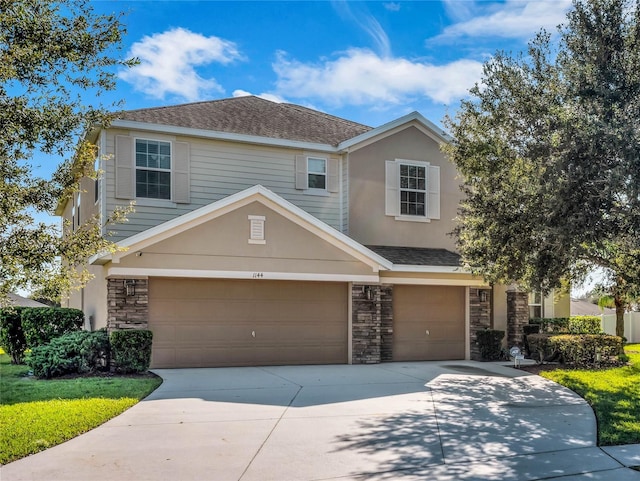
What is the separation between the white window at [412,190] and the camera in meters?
17.9

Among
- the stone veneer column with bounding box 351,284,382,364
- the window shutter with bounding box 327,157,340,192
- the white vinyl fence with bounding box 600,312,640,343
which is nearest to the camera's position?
the stone veneer column with bounding box 351,284,382,364

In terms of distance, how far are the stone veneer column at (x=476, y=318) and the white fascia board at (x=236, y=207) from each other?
324 centimetres

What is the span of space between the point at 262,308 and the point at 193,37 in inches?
259

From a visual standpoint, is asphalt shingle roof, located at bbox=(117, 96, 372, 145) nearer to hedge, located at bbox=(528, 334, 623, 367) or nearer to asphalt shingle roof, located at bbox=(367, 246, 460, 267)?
asphalt shingle roof, located at bbox=(367, 246, 460, 267)

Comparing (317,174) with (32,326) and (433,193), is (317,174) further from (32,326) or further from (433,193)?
(32,326)

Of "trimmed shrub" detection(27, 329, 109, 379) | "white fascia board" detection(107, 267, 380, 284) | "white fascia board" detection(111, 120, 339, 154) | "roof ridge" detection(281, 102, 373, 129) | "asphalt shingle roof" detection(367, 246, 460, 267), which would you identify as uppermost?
"roof ridge" detection(281, 102, 373, 129)

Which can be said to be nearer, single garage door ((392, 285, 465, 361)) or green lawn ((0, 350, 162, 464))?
green lawn ((0, 350, 162, 464))

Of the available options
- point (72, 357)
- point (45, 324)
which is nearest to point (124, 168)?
point (45, 324)

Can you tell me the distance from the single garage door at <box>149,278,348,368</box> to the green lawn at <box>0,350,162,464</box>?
202cm

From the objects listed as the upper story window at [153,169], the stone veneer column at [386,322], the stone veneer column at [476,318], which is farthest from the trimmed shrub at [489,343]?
the upper story window at [153,169]

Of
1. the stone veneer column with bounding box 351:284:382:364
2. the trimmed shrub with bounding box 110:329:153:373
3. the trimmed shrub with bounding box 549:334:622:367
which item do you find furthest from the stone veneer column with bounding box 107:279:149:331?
the trimmed shrub with bounding box 549:334:622:367

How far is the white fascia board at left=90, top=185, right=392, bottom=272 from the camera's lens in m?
13.1

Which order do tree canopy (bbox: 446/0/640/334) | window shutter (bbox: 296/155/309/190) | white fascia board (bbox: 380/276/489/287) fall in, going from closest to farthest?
tree canopy (bbox: 446/0/640/334)
white fascia board (bbox: 380/276/489/287)
window shutter (bbox: 296/155/309/190)

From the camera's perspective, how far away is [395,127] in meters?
17.9
